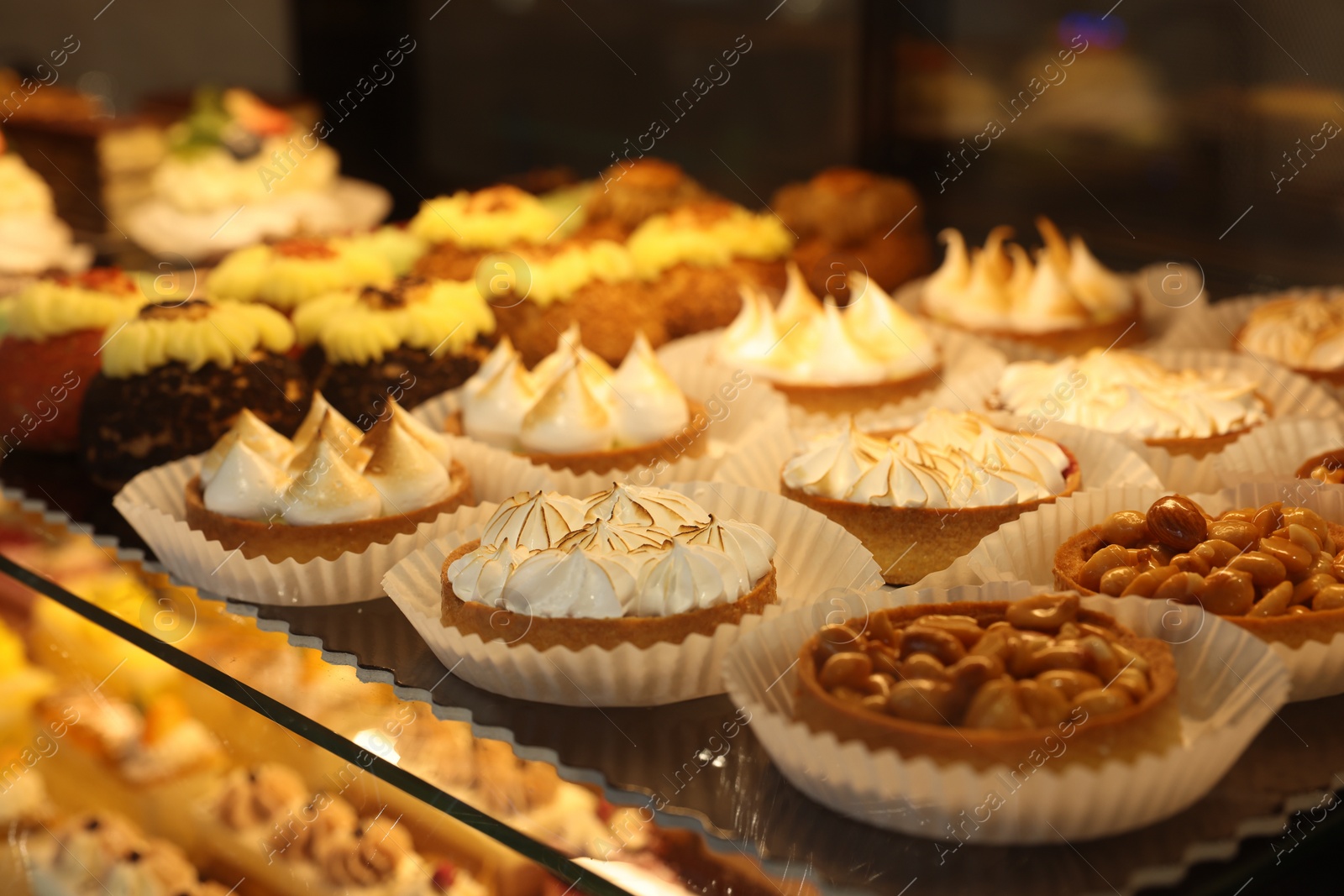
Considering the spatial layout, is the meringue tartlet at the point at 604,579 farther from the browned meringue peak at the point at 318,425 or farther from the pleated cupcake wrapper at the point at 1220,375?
the pleated cupcake wrapper at the point at 1220,375

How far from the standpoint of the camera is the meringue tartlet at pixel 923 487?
262 centimetres

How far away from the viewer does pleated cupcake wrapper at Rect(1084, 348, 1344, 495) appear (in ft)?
9.68

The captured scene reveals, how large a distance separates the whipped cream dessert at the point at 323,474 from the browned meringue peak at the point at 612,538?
548 millimetres

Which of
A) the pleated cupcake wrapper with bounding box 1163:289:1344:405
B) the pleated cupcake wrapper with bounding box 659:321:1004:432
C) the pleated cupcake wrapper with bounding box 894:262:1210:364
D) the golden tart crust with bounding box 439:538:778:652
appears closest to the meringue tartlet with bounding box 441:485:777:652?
the golden tart crust with bounding box 439:538:778:652

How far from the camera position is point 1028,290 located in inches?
157

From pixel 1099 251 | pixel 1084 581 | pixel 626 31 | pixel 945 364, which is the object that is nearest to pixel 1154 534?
pixel 1084 581

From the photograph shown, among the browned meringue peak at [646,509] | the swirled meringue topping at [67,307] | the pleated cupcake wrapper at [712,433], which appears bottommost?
the pleated cupcake wrapper at [712,433]

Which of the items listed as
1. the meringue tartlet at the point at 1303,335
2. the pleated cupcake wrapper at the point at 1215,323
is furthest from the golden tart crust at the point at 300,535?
the pleated cupcake wrapper at the point at 1215,323

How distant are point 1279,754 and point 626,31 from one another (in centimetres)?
410

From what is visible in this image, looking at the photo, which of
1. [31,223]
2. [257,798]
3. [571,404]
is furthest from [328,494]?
[31,223]

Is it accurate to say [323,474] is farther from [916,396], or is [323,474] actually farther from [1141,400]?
[1141,400]

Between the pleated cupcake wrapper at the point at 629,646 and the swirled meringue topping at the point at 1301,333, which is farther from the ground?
the swirled meringue topping at the point at 1301,333

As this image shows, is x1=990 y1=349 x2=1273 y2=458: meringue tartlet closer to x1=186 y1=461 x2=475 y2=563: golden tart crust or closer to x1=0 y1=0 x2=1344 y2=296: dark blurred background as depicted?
x1=0 y1=0 x2=1344 y2=296: dark blurred background

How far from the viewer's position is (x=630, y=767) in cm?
203
